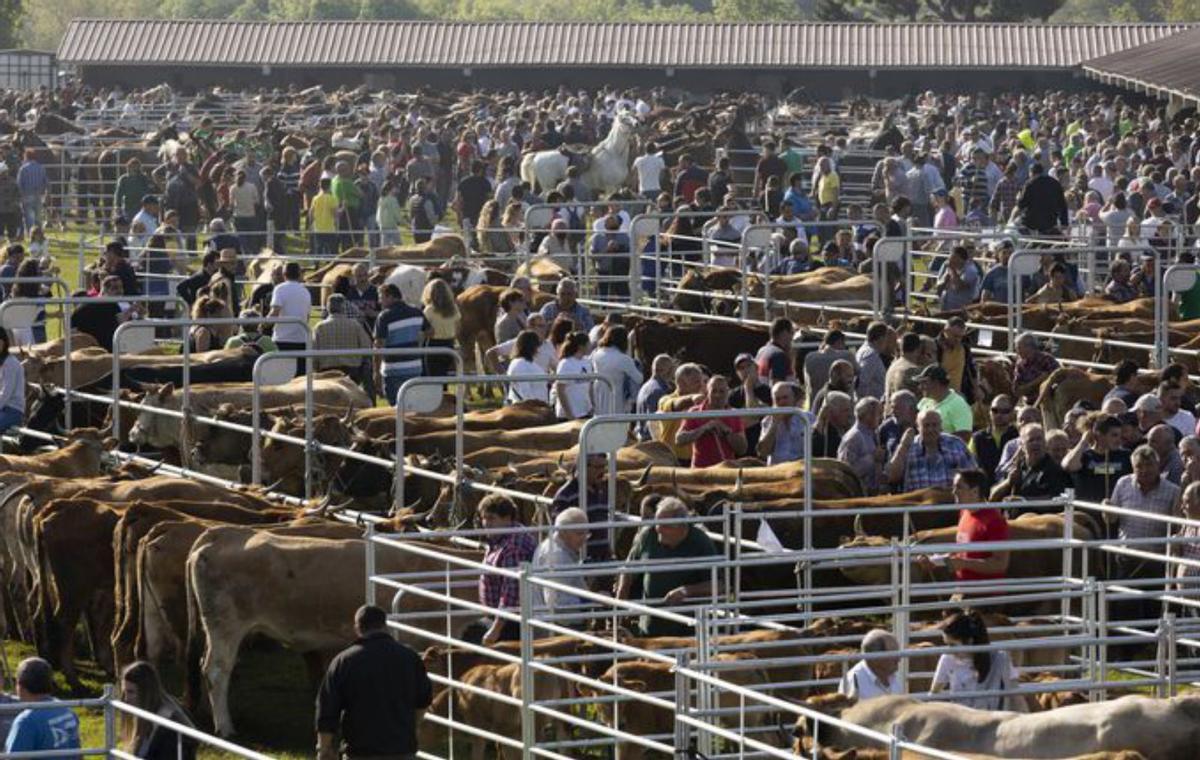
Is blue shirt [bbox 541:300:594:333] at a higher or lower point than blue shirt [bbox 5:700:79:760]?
higher

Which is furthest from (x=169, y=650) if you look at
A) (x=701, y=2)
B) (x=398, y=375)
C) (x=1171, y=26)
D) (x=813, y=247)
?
(x=701, y=2)

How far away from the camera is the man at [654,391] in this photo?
2258 centimetres

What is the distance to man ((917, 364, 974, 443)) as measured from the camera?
20391 mm

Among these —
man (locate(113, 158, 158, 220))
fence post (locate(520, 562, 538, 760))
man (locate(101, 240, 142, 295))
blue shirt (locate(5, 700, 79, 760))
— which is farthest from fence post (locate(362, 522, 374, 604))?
man (locate(113, 158, 158, 220))

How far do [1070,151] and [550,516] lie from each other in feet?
108

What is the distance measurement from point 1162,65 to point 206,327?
29.1m

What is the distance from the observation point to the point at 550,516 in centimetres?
1791

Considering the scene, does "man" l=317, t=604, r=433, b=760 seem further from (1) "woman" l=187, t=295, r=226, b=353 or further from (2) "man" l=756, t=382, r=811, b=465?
(1) "woman" l=187, t=295, r=226, b=353

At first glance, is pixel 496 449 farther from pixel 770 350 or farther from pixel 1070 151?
pixel 1070 151

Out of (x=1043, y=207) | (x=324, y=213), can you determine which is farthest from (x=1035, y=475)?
(x=324, y=213)

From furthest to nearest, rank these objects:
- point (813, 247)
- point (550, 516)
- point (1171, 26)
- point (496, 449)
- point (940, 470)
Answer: point (1171, 26) → point (813, 247) → point (496, 449) → point (940, 470) → point (550, 516)

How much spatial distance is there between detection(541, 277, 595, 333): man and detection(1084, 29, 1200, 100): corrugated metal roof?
18957 mm

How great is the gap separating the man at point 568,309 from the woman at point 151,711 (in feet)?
42.3

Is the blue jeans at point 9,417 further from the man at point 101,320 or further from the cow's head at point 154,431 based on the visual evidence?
the man at point 101,320
